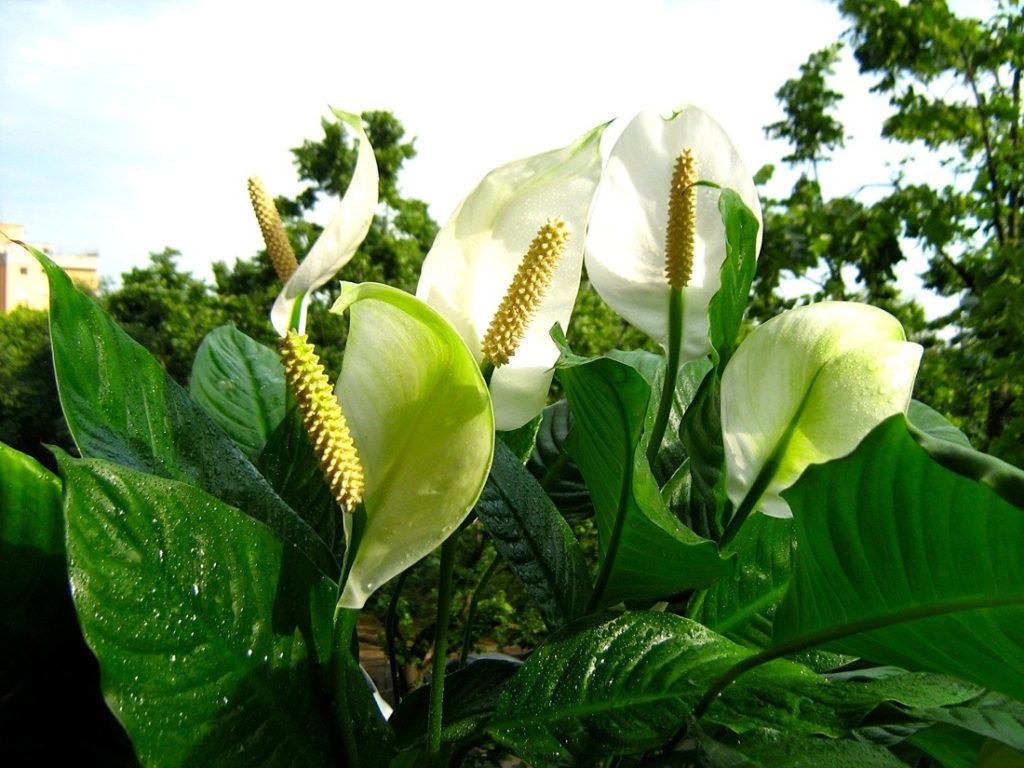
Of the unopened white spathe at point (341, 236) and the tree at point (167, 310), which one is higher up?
the unopened white spathe at point (341, 236)

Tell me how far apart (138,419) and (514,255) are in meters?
0.16

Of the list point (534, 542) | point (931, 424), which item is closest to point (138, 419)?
point (534, 542)

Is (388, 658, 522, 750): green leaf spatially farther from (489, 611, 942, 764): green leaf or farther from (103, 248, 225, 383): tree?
(103, 248, 225, 383): tree

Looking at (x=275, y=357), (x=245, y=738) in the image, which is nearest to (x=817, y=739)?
(x=245, y=738)

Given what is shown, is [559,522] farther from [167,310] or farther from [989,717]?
[167,310]

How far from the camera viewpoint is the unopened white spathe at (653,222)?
385 mm

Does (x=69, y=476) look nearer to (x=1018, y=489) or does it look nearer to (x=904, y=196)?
(x=1018, y=489)

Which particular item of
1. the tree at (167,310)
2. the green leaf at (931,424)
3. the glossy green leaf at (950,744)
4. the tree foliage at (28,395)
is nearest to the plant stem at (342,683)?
the glossy green leaf at (950,744)

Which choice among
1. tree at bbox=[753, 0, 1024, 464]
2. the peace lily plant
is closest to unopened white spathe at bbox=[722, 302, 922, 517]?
the peace lily plant

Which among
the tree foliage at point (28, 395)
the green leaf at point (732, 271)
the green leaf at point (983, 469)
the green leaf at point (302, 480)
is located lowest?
the tree foliage at point (28, 395)

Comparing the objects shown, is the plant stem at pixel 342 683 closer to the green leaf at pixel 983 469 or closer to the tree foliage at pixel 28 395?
the green leaf at pixel 983 469

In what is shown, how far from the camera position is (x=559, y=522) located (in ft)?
1.29

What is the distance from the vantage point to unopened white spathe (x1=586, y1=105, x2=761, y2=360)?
15.1 inches

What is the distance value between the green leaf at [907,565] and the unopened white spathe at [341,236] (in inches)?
6.6
